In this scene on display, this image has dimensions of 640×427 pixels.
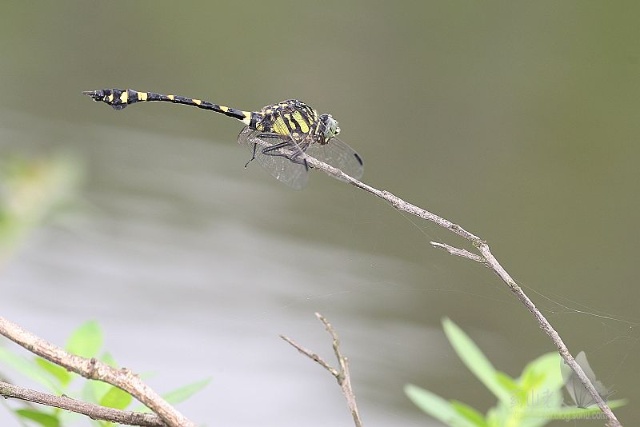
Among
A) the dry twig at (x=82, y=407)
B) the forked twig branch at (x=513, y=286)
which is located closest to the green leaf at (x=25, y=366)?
the dry twig at (x=82, y=407)

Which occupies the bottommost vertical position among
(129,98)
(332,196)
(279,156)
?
(279,156)

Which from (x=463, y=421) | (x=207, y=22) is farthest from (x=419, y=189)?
(x=463, y=421)

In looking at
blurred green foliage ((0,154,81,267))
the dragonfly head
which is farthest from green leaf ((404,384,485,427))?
blurred green foliage ((0,154,81,267))

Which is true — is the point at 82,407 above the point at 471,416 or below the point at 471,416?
below

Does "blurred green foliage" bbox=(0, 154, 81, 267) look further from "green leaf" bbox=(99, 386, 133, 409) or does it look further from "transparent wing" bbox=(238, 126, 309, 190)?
"green leaf" bbox=(99, 386, 133, 409)

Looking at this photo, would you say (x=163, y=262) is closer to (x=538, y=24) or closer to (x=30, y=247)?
(x=30, y=247)

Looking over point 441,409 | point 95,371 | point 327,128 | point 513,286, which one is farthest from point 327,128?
point 95,371

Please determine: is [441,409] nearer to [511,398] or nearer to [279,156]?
[511,398]

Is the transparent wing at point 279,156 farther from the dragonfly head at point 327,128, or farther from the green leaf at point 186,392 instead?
the green leaf at point 186,392
